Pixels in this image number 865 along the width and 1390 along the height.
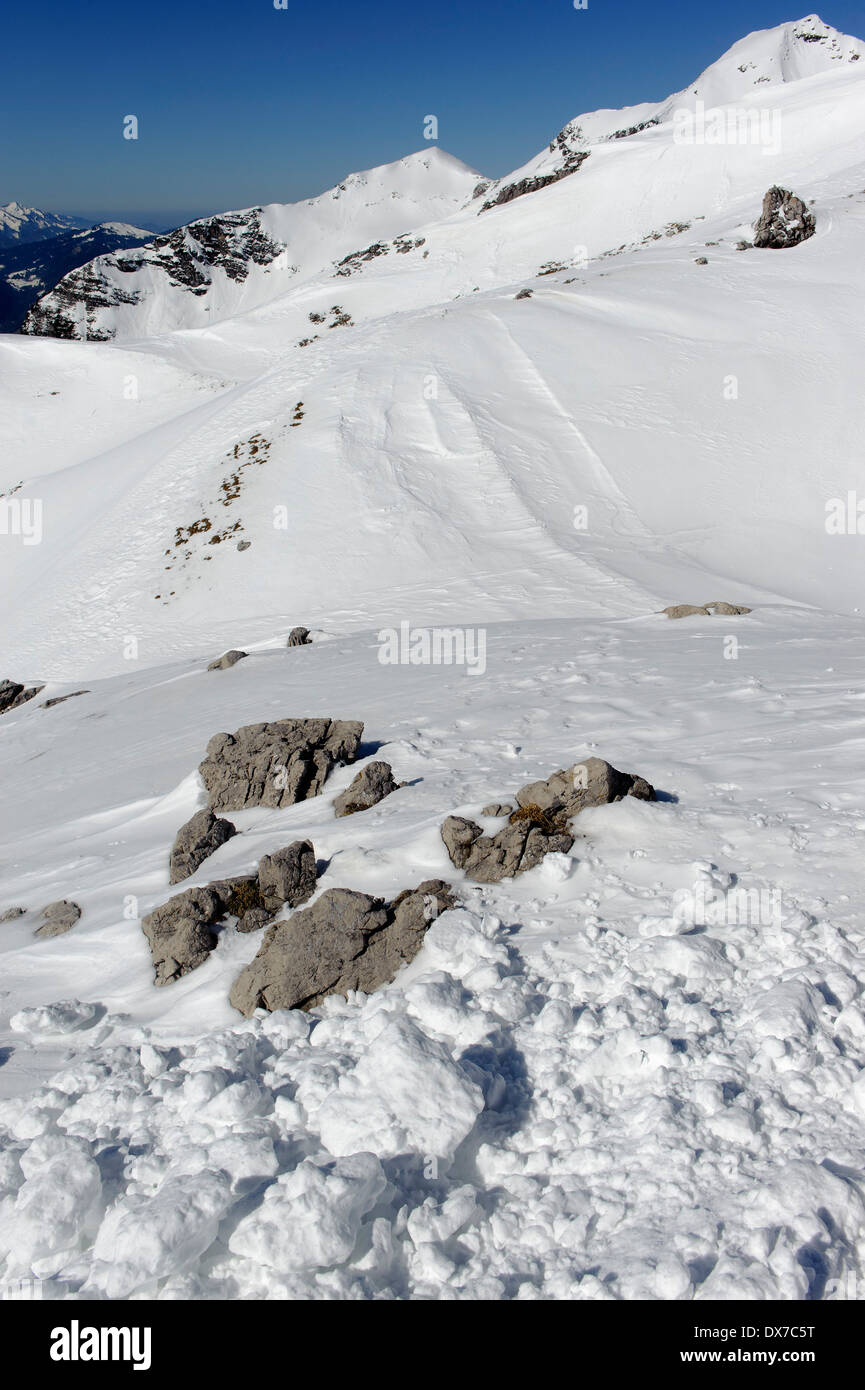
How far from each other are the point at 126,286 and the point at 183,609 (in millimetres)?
88526

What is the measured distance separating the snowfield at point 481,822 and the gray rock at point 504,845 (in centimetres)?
15

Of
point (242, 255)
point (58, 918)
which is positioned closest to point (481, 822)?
point (58, 918)

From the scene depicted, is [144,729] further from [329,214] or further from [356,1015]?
[329,214]

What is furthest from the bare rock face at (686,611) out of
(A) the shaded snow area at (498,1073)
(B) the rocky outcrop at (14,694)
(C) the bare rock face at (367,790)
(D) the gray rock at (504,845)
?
(B) the rocky outcrop at (14,694)

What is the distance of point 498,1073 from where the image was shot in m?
4.55

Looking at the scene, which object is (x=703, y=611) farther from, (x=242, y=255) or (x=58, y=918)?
(x=242, y=255)

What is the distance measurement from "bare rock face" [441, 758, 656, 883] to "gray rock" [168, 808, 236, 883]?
7.58ft

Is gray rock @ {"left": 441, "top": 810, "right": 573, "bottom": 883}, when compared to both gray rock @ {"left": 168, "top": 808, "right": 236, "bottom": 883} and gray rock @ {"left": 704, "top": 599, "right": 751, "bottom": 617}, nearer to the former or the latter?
gray rock @ {"left": 168, "top": 808, "right": 236, "bottom": 883}

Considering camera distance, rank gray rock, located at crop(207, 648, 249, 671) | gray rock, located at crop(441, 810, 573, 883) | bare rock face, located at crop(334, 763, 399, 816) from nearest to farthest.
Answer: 1. gray rock, located at crop(441, 810, 573, 883)
2. bare rock face, located at crop(334, 763, 399, 816)
3. gray rock, located at crop(207, 648, 249, 671)

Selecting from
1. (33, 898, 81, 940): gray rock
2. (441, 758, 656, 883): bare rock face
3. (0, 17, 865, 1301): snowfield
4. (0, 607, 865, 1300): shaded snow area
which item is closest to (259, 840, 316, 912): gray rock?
(0, 607, 865, 1300): shaded snow area

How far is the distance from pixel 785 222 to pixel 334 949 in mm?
39480

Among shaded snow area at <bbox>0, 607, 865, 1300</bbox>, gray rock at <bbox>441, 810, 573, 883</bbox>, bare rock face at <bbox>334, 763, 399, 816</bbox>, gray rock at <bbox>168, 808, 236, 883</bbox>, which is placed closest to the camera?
shaded snow area at <bbox>0, 607, 865, 1300</bbox>

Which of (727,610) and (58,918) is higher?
(727,610)

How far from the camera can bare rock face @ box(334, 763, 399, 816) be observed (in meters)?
7.92
